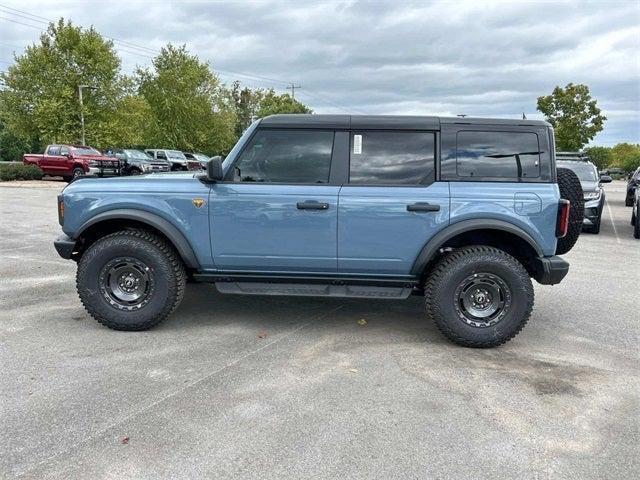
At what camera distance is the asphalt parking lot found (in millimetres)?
2715

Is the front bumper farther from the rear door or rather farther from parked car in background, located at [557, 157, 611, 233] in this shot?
the rear door

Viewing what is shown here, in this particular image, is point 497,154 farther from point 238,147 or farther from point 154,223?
point 154,223

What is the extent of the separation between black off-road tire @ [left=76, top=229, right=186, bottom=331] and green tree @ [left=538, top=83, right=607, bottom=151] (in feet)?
114

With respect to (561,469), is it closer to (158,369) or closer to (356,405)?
(356,405)

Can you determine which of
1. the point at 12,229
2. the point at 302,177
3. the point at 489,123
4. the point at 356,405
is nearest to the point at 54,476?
the point at 356,405

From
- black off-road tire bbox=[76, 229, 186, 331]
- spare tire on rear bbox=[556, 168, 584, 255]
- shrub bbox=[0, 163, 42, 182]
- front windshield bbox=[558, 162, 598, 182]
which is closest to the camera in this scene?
black off-road tire bbox=[76, 229, 186, 331]

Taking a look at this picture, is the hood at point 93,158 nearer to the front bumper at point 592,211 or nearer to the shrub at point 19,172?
the shrub at point 19,172

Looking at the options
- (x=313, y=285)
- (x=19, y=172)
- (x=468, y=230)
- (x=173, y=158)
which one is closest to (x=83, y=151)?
(x=19, y=172)

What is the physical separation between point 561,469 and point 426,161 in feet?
8.25

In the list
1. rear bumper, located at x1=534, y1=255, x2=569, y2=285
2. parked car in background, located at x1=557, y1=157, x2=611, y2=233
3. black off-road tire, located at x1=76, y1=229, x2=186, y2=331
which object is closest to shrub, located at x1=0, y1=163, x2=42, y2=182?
parked car in background, located at x1=557, y1=157, x2=611, y2=233

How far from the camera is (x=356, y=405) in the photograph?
3305mm

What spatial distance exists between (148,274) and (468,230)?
271 cm

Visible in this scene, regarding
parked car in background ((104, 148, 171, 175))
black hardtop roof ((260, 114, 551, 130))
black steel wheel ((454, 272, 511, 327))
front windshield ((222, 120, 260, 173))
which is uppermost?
parked car in background ((104, 148, 171, 175))

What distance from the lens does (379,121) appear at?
442cm
